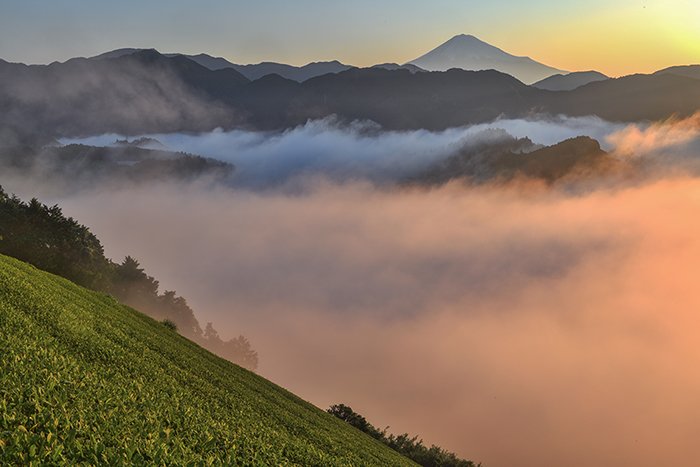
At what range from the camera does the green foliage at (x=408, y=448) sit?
198ft

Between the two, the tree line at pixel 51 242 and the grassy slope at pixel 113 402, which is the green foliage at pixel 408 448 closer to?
the grassy slope at pixel 113 402

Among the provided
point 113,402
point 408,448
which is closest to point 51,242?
point 408,448

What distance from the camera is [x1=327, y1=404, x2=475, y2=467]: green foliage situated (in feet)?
198

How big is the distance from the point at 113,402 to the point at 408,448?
5422cm

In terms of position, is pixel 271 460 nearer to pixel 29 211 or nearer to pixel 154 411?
pixel 154 411

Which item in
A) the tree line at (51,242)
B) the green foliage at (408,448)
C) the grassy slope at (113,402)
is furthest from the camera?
the tree line at (51,242)

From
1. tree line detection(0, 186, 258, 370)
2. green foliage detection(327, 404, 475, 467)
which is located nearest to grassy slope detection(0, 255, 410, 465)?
green foliage detection(327, 404, 475, 467)

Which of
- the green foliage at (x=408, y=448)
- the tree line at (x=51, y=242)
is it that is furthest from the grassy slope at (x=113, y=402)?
the tree line at (x=51, y=242)

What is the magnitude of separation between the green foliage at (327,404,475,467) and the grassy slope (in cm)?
2739

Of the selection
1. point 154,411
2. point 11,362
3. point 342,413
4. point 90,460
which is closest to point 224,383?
point 154,411

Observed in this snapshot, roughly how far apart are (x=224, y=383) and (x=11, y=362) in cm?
1996

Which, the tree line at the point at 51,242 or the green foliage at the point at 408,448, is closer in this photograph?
the green foliage at the point at 408,448

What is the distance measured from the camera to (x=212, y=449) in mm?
16500

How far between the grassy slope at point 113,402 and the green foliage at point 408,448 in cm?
2739
